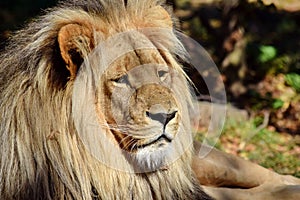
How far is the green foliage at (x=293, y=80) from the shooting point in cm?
878

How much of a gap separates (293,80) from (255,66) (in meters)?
0.61

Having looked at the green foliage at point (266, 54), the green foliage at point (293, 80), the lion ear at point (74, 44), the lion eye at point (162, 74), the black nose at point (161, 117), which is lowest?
the green foliage at point (293, 80)

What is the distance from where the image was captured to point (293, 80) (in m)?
8.82

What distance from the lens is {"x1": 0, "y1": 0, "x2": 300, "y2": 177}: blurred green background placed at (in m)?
7.50

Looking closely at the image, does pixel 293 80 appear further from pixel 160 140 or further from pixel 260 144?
pixel 160 140

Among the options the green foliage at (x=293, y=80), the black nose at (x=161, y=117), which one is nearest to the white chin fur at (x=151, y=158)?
the black nose at (x=161, y=117)

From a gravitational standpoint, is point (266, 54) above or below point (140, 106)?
below

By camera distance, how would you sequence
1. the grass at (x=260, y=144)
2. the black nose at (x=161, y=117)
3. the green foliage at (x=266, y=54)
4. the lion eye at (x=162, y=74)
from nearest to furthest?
1. the black nose at (x=161, y=117)
2. the lion eye at (x=162, y=74)
3. the grass at (x=260, y=144)
4. the green foliage at (x=266, y=54)

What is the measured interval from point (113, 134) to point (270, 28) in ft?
24.4

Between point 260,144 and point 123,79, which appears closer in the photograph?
point 123,79

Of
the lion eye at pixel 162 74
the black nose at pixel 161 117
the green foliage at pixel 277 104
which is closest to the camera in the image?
the black nose at pixel 161 117

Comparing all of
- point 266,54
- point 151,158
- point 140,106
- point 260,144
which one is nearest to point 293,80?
point 266,54

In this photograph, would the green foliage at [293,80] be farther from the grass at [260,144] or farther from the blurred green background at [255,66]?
the grass at [260,144]

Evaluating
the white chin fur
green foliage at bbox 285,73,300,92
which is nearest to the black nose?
the white chin fur
